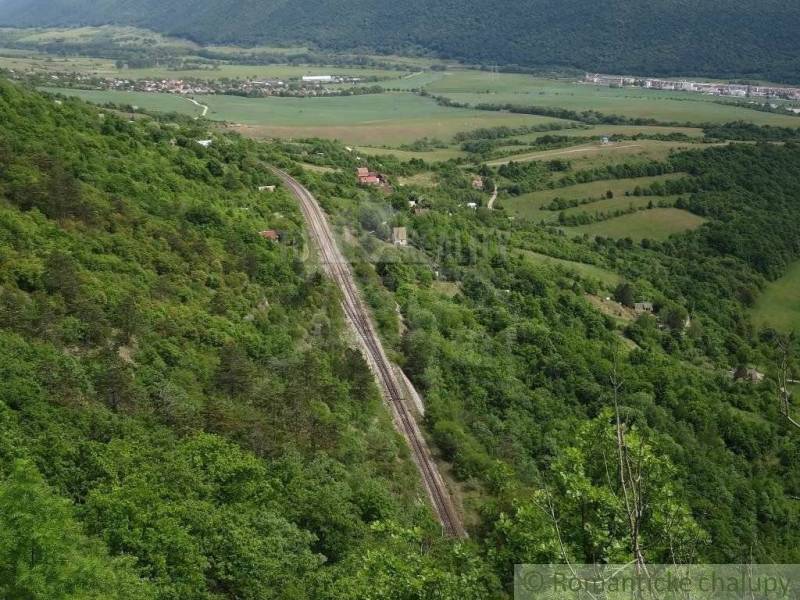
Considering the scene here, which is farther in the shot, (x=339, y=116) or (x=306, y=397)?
(x=339, y=116)

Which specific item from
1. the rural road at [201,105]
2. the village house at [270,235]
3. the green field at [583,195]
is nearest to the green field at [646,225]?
the green field at [583,195]

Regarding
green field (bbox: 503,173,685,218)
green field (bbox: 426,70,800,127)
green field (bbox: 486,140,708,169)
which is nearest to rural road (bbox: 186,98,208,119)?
green field (bbox: 486,140,708,169)

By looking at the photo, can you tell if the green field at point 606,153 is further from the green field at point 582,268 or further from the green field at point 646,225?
the green field at point 582,268

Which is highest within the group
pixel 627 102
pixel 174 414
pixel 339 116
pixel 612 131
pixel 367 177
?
pixel 627 102

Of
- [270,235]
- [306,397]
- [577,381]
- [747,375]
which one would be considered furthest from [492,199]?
[306,397]

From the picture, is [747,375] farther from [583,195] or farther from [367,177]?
[583,195]

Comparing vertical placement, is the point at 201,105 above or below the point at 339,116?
above

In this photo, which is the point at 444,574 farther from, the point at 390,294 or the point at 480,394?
the point at 390,294
